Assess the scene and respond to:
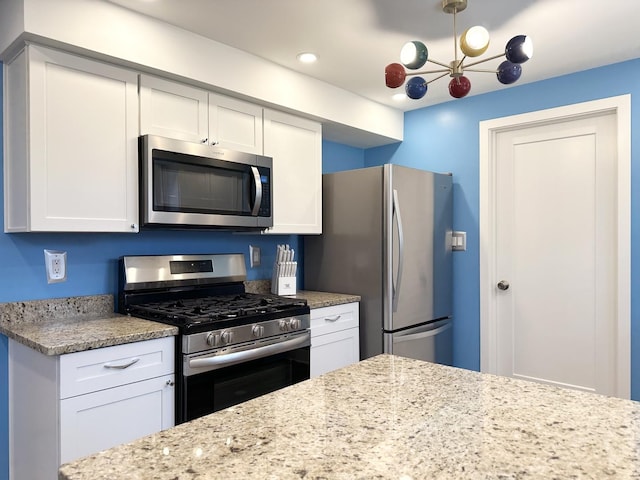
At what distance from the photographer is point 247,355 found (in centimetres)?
224

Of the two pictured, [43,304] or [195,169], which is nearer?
[43,304]

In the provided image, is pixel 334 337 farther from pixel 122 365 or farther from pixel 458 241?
pixel 122 365

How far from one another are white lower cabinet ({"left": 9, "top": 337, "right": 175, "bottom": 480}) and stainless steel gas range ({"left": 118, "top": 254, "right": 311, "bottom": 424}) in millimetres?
113

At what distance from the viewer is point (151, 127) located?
7.48ft

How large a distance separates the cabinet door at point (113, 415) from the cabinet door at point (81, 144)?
75cm

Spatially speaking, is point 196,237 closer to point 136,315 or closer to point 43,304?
point 136,315

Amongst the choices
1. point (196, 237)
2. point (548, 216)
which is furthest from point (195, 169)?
point (548, 216)

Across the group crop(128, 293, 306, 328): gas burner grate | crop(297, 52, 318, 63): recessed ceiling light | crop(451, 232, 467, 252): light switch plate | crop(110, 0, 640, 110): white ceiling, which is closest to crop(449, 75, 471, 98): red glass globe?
crop(110, 0, 640, 110): white ceiling

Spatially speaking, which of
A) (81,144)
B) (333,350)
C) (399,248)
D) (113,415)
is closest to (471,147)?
(399,248)

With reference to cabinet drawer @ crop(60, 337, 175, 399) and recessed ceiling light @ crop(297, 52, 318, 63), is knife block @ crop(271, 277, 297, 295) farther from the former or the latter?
recessed ceiling light @ crop(297, 52, 318, 63)

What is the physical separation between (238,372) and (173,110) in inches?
54.2

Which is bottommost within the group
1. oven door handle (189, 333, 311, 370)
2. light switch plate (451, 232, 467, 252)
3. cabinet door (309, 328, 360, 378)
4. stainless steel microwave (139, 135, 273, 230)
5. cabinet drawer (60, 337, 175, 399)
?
cabinet door (309, 328, 360, 378)

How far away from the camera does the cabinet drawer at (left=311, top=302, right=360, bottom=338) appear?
2.79m

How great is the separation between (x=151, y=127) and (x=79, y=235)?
0.66 meters
